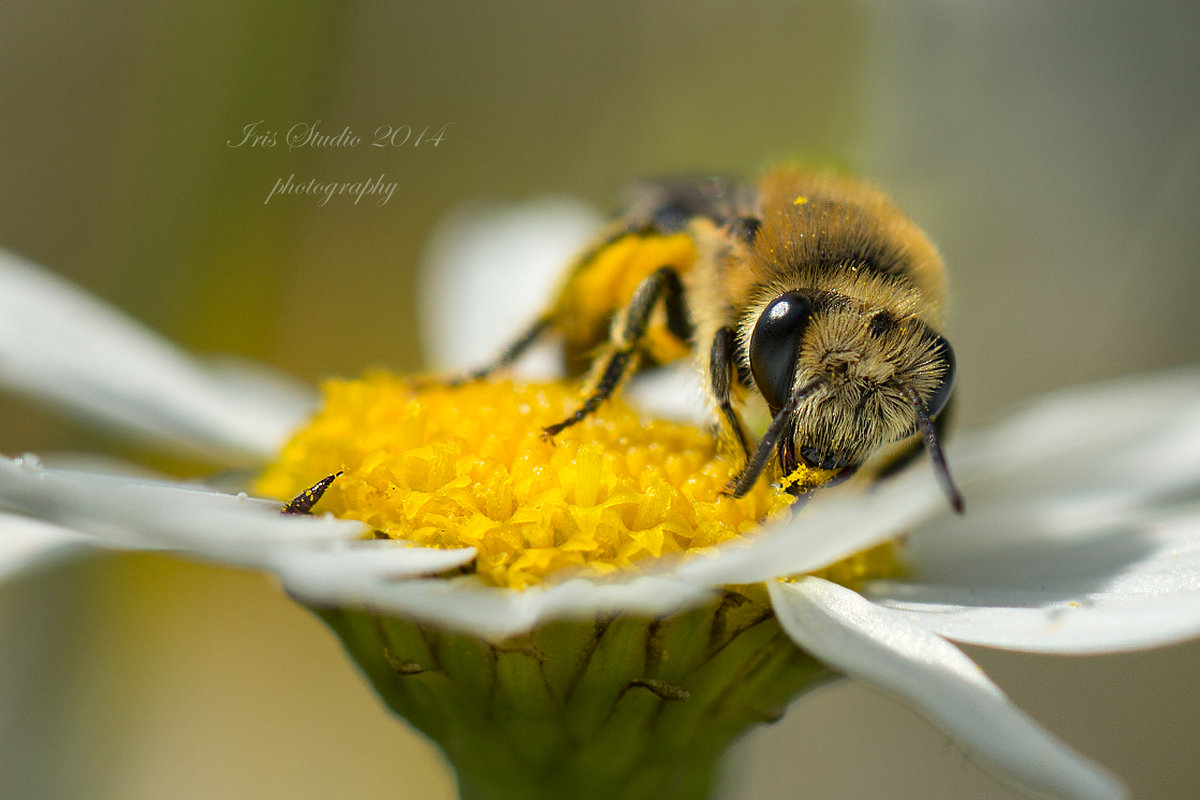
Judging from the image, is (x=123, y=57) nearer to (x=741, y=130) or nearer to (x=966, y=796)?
(x=741, y=130)

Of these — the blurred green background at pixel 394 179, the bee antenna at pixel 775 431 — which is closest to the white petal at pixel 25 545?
the blurred green background at pixel 394 179

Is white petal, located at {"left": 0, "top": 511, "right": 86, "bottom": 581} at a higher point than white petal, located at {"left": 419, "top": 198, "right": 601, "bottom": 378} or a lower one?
lower

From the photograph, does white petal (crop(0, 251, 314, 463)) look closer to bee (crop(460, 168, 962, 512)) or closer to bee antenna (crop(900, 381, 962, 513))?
bee (crop(460, 168, 962, 512))

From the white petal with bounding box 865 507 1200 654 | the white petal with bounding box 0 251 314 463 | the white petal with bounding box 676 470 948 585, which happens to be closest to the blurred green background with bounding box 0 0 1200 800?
the white petal with bounding box 0 251 314 463

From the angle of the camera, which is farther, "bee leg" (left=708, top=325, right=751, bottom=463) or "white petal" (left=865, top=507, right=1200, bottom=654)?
"bee leg" (left=708, top=325, right=751, bottom=463)

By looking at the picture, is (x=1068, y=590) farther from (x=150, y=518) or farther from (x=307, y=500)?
(x=150, y=518)

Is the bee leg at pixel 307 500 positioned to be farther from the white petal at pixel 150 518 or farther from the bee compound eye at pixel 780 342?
the bee compound eye at pixel 780 342

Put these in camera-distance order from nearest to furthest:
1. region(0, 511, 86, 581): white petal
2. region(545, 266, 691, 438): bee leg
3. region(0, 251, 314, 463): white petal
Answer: region(0, 511, 86, 581): white petal, region(545, 266, 691, 438): bee leg, region(0, 251, 314, 463): white petal
